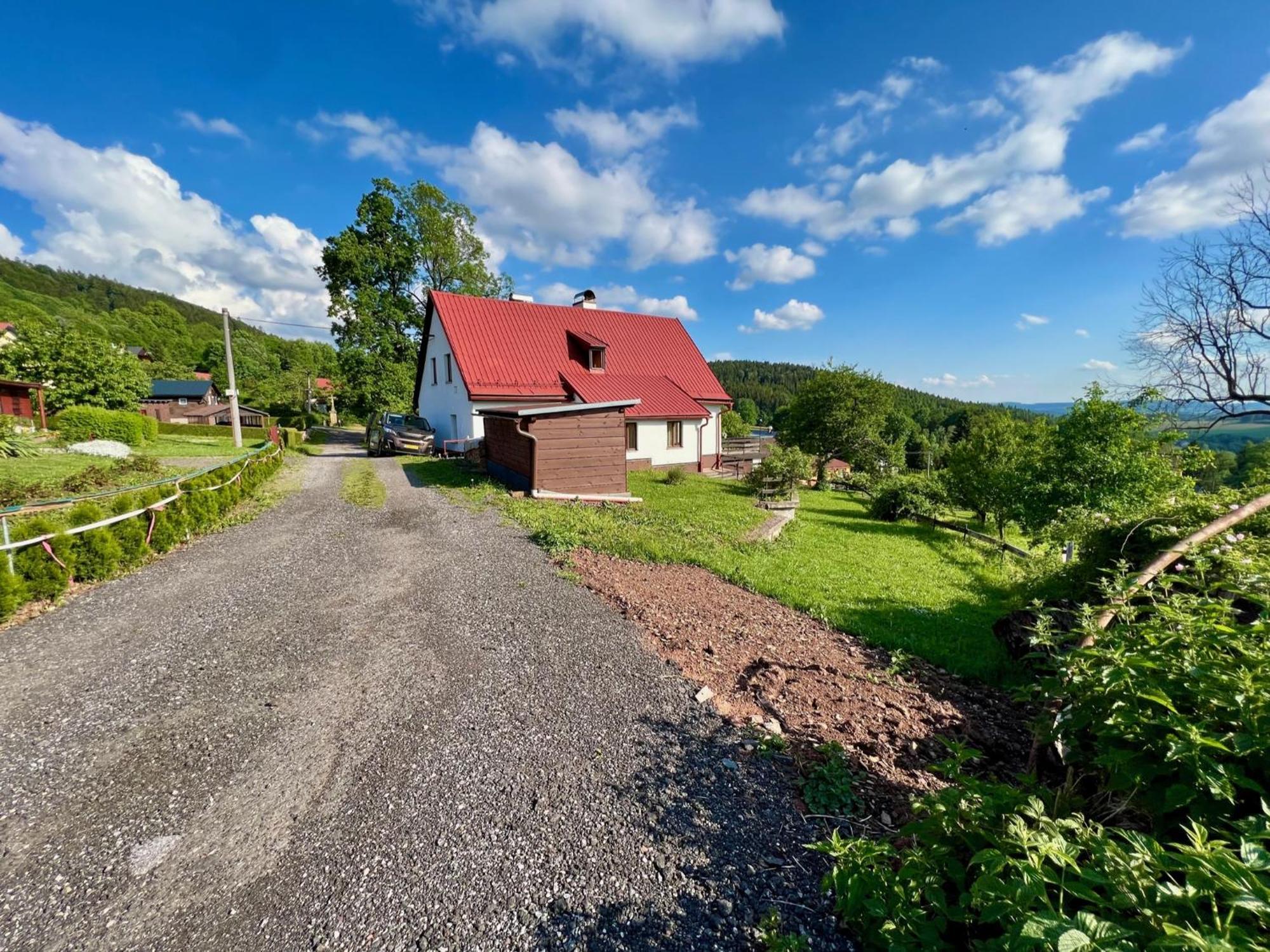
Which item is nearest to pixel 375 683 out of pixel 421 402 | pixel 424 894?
pixel 424 894

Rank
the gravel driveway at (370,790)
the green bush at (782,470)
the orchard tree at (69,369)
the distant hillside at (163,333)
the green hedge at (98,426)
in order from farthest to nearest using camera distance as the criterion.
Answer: the distant hillside at (163,333)
the orchard tree at (69,369)
the green hedge at (98,426)
the green bush at (782,470)
the gravel driveway at (370,790)

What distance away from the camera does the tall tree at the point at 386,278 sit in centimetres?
2658

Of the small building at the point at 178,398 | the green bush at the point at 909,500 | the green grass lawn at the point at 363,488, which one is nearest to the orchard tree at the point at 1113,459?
the green bush at the point at 909,500

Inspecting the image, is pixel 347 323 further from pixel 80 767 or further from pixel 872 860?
pixel 872 860

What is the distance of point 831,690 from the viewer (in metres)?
4.41

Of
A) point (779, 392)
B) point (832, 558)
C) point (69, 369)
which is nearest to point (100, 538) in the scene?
point (832, 558)

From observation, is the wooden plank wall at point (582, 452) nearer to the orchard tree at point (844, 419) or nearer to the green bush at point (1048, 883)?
the green bush at point (1048, 883)

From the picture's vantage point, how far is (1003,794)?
1962 millimetres

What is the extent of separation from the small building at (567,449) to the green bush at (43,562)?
24.3ft

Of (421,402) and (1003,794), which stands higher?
(421,402)

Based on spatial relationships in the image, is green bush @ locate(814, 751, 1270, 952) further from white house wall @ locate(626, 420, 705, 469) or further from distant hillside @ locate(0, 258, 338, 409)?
distant hillside @ locate(0, 258, 338, 409)

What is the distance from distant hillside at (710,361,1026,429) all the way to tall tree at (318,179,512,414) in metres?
76.5

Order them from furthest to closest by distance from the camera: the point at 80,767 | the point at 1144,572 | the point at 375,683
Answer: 1. the point at 375,683
2. the point at 80,767
3. the point at 1144,572

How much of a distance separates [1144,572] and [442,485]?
13669 mm
